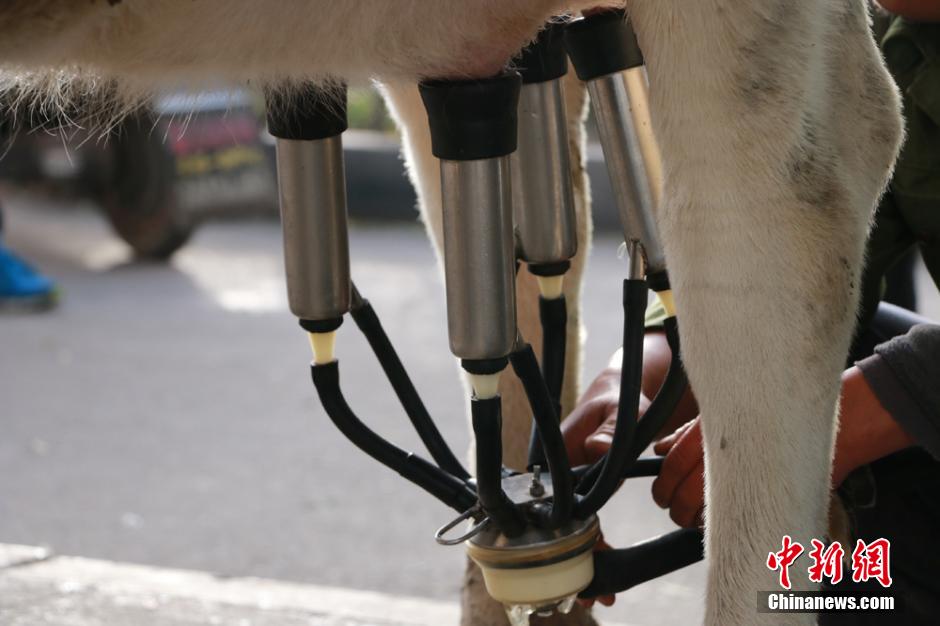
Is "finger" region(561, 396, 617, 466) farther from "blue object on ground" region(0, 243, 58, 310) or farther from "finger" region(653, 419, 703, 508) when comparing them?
"blue object on ground" region(0, 243, 58, 310)

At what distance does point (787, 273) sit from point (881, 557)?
568mm

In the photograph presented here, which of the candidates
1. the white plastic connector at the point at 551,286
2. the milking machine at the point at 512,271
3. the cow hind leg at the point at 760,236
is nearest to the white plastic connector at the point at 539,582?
the milking machine at the point at 512,271

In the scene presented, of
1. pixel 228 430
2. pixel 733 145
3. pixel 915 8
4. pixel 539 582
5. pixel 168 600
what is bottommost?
pixel 228 430

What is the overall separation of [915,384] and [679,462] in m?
0.27

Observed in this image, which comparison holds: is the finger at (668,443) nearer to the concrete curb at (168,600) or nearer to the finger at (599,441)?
the finger at (599,441)

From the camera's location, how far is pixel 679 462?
1363mm

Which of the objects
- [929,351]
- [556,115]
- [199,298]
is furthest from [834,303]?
[199,298]

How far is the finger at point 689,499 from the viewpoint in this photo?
4.43 feet

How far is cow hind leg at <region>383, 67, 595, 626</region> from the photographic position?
1562mm

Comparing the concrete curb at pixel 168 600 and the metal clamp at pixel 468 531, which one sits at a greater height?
the metal clamp at pixel 468 531

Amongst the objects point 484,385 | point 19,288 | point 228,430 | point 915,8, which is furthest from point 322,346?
point 19,288

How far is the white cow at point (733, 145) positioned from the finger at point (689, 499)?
0.18 m

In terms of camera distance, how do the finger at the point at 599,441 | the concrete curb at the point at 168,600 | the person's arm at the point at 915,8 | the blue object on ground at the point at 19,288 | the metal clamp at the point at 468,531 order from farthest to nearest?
1. the blue object on ground at the point at 19,288
2. the concrete curb at the point at 168,600
3. the person's arm at the point at 915,8
4. the finger at the point at 599,441
5. the metal clamp at the point at 468,531

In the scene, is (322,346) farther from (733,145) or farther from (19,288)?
(19,288)
